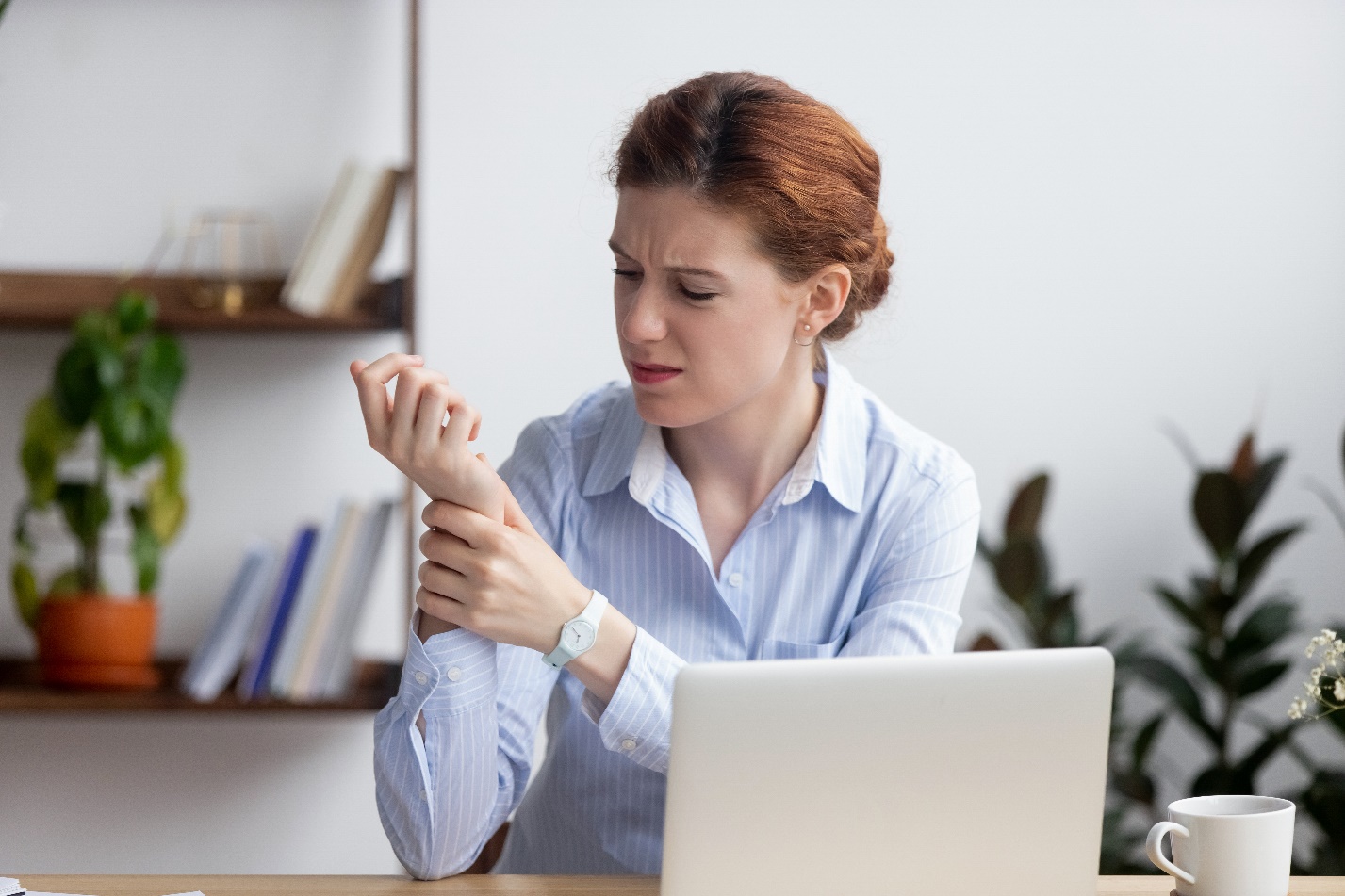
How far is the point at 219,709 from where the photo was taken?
83.0 inches

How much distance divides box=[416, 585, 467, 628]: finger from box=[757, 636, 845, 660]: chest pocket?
1.21 ft

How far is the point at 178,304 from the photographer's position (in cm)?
232

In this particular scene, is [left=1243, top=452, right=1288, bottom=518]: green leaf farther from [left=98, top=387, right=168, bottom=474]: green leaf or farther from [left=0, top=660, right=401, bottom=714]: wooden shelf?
[left=98, top=387, right=168, bottom=474]: green leaf

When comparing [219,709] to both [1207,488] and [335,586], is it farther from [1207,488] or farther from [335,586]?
[1207,488]

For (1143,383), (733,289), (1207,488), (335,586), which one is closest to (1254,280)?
(1143,383)

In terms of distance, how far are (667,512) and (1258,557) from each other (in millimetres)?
1286

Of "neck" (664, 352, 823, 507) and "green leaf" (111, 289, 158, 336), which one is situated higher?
"green leaf" (111, 289, 158, 336)

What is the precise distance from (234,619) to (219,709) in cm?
15

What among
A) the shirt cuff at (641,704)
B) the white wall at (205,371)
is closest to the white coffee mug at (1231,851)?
the shirt cuff at (641,704)

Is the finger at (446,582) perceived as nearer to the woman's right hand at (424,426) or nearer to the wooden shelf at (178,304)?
the woman's right hand at (424,426)

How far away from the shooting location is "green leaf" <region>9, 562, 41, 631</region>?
7.00ft

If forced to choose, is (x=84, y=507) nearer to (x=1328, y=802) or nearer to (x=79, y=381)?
(x=79, y=381)

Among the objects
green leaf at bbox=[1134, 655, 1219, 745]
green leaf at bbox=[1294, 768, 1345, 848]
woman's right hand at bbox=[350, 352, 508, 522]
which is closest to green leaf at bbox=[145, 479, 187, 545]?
woman's right hand at bbox=[350, 352, 508, 522]

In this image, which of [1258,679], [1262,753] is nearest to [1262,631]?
[1258,679]
